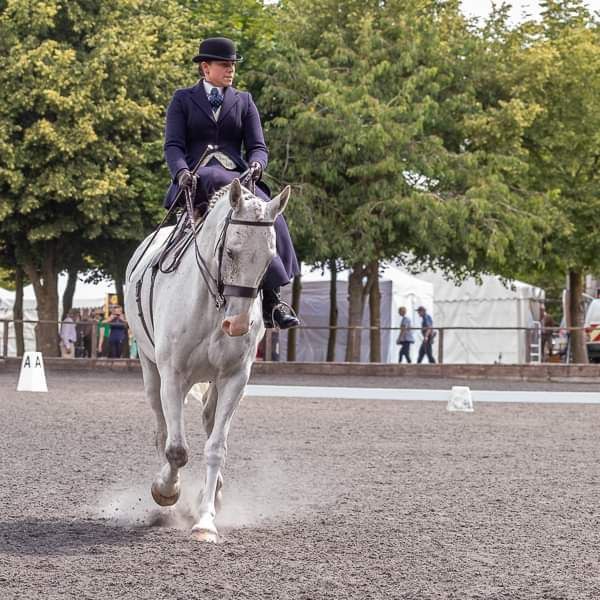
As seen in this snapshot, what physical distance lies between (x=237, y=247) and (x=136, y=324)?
7.58 feet

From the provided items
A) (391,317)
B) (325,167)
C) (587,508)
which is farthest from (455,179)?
(587,508)

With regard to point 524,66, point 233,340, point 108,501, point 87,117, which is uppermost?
point 524,66

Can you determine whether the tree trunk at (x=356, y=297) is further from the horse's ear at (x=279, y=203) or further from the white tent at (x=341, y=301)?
the horse's ear at (x=279, y=203)

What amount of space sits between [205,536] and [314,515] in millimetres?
1429

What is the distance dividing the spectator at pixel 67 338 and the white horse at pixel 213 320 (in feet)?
82.9

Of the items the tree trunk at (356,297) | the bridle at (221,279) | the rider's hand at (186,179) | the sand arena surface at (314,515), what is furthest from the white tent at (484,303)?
the bridle at (221,279)

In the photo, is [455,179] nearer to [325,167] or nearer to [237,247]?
[325,167]

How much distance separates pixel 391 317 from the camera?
4272 centimetres

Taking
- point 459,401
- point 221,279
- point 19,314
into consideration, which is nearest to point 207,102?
point 221,279

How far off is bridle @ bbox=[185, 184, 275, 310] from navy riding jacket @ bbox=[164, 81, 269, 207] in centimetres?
121

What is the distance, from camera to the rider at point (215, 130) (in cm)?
854

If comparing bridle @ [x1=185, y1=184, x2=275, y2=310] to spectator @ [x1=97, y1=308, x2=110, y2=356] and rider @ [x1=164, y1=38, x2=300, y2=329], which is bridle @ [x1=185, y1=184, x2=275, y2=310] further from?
spectator @ [x1=97, y1=308, x2=110, y2=356]

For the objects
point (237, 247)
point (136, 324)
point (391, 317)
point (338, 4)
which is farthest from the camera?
point (391, 317)

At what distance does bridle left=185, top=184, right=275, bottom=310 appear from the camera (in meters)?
7.17
